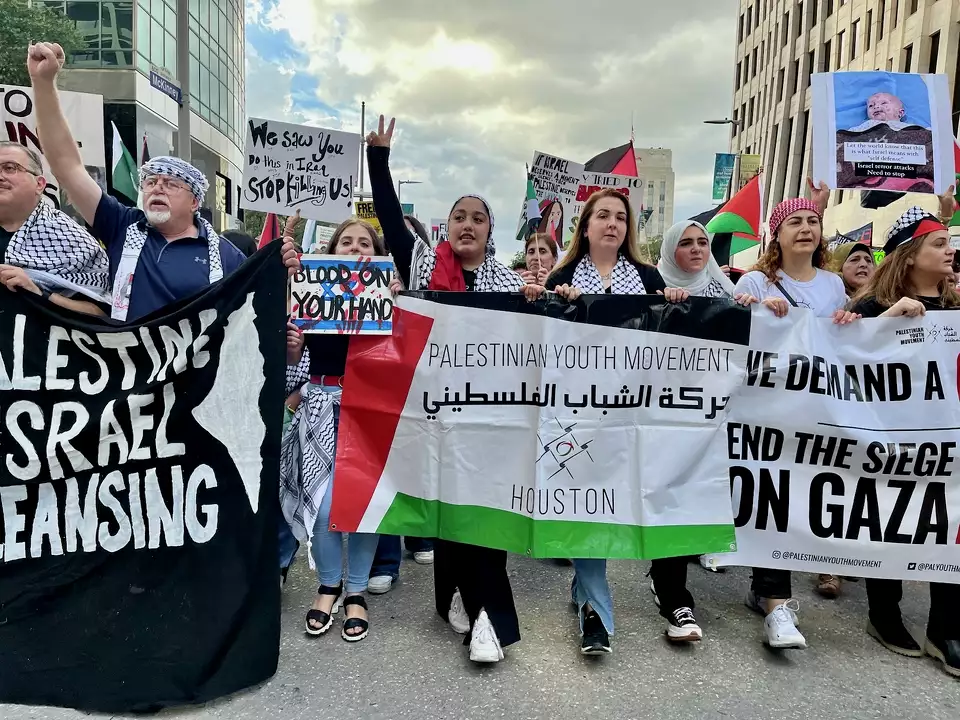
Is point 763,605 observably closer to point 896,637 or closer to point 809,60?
point 896,637

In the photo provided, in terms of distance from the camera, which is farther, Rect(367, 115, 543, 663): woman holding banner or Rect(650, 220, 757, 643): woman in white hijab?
Rect(650, 220, 757, 643): woman in white hijab

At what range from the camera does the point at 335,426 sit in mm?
3152

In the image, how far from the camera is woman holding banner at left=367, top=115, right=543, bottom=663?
295cm

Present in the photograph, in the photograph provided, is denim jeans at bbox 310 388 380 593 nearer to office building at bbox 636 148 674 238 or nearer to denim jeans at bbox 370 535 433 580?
denim jeans at bbox 370 535 433 580

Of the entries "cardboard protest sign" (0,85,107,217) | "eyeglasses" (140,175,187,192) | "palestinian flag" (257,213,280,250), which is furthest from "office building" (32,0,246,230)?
"eyeglasses" (140,175,187,192)

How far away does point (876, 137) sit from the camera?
4055 mm

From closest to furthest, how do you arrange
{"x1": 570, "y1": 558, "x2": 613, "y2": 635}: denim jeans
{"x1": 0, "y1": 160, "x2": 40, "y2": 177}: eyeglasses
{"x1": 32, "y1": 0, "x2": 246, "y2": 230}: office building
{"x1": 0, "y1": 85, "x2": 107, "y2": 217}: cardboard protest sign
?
{"x1": 0, "y1": 160, "x2": 40, "y2": 177}: eyeglasses, {"x1": 570, "y1": 558, "x2": 613, "y2": 635}: denim jeans, {"x1": 0, "y1": 85, "x2": 107, "y2": 217}: cardboard protest sign, {"x1": 32, "y1": 0, "x2": 246, "y2": 230}: office building

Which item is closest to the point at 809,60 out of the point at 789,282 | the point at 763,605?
the point at 789,282

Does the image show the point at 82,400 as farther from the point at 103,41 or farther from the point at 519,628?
the point at 103,41

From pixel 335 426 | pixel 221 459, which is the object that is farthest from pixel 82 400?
pixel 335 426

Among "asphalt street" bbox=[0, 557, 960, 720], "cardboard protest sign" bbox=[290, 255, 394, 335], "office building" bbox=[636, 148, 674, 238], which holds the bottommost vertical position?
"asphalt street" bbox=[0, 557, 960, 720]

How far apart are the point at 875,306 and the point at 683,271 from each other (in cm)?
99

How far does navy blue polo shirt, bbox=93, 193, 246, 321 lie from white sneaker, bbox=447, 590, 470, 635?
5.92 ft

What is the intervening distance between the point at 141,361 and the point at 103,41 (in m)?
29.4
